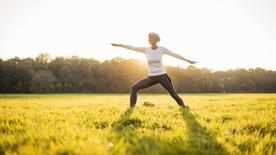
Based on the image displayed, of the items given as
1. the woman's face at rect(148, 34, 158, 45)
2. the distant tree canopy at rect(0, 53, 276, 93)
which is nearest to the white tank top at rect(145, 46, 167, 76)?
the woman's face at rect(148, 34, 158, 45)

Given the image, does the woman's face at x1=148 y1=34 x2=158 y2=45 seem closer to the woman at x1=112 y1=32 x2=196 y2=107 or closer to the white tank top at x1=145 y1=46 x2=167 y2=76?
the woman at x1=112 y1=32 x2=196 y2=107

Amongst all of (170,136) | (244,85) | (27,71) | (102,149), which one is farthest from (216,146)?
(244,85)

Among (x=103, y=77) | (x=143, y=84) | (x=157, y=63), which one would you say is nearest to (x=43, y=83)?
(x=103, y=77)

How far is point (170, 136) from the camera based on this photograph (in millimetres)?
4379

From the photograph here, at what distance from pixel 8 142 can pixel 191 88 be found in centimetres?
8966

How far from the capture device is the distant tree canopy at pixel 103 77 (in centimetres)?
8044

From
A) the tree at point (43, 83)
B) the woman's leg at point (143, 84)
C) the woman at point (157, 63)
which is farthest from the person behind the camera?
the tree at point (43, 83)

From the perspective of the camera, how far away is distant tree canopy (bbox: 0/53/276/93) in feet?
264

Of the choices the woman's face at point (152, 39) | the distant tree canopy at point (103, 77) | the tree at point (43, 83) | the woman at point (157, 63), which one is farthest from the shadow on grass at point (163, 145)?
the distant tree canopy at point (103, 77)

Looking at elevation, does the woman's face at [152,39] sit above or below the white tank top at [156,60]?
above

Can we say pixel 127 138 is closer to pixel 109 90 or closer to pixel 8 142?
pixel 8 142

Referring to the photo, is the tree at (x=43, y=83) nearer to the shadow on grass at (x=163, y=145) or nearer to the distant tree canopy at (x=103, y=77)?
the distant tree canopy at (x=103, y=77)

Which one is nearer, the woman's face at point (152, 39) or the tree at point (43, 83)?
the woman's face at point (152, 39)

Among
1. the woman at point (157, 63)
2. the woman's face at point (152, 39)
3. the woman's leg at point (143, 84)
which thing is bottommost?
the woman's leg at point (143, 84)
